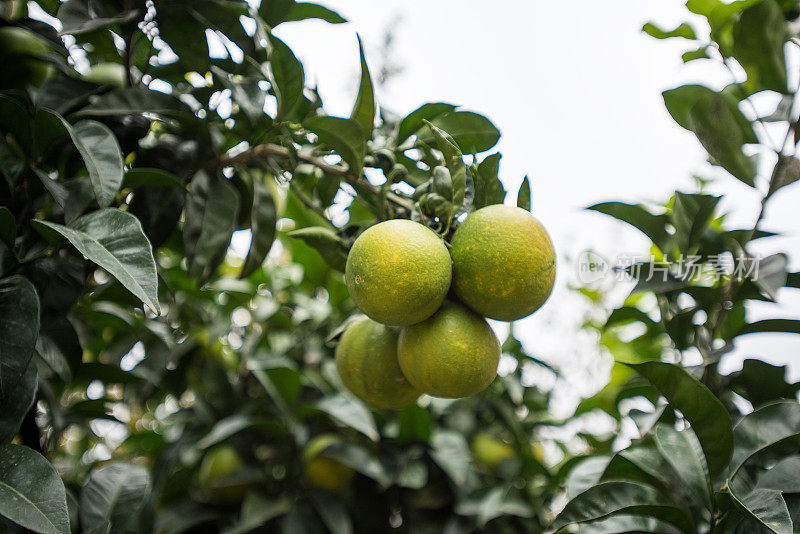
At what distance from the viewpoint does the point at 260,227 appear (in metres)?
0.97

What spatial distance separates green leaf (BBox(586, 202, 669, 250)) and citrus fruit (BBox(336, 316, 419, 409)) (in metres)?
0.47

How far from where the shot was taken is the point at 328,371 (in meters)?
1.35

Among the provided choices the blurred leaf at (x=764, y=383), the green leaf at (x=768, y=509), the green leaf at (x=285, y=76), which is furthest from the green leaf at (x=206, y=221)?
the blurred leaf at (x=764, y=383)

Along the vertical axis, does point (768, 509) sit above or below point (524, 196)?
below

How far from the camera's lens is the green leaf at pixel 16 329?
60 centimetres

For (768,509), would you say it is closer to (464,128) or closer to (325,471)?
(464,128)

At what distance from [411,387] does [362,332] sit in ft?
0.34

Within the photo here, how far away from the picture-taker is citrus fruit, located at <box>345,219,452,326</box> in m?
0.61

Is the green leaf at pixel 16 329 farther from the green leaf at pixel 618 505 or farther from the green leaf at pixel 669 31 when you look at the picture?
the green leaf at pixel 669 31

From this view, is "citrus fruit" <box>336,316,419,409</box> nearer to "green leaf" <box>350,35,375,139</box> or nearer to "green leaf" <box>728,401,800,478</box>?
"green leaf" <box>350,35,375,139</box>

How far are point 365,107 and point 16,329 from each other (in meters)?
0.50

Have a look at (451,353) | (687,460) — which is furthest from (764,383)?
(451,353)

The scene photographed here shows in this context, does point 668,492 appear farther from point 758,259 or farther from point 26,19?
point 26,19

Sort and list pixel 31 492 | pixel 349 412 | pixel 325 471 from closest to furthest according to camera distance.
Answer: pixel 31 492
pixel 349 412
pixel 325 471
